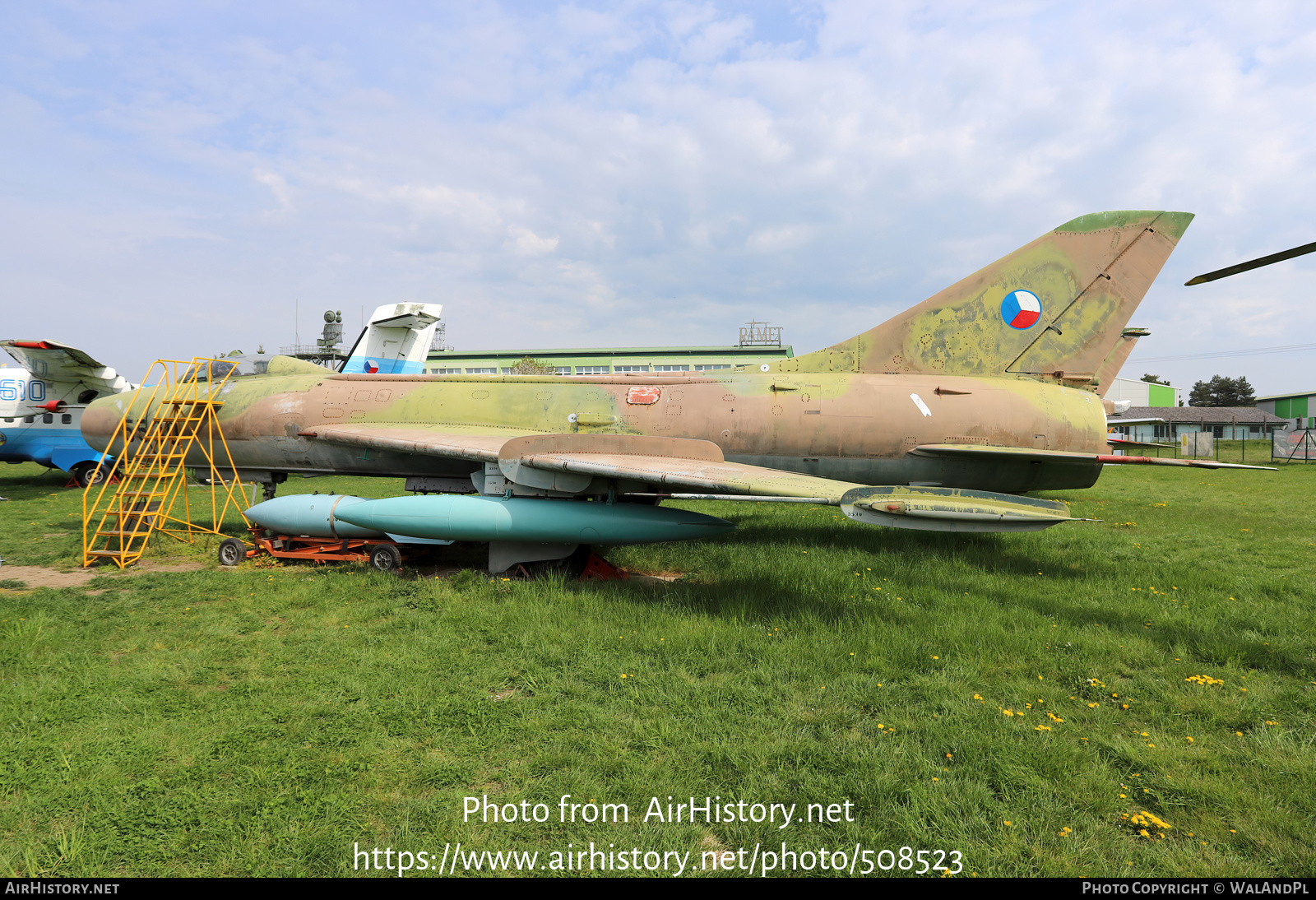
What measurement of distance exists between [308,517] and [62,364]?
14.9 metres

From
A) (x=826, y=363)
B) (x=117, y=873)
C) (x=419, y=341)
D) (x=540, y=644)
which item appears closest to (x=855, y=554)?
(x=826, y=363)

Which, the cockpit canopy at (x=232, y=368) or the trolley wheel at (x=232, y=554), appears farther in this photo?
the cockpit canopy at (x=232, y=368)

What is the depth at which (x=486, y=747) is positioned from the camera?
3.72 meters

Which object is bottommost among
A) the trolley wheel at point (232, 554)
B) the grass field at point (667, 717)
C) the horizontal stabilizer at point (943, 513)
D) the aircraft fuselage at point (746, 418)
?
the grass field at point (667, 717)

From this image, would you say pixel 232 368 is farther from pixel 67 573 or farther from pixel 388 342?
pixel 388 342

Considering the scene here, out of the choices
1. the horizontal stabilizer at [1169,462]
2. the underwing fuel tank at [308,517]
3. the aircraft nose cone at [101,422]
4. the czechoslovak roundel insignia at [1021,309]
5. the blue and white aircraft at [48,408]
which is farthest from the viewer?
the blue and white aircraft at [48,408]

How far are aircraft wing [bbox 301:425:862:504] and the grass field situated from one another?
131cm

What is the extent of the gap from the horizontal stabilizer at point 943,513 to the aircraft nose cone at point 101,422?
12.0m

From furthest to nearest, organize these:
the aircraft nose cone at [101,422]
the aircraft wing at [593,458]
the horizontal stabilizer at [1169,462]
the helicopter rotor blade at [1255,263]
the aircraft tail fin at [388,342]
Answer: the aircraft tail fin at [388,342]
the aircraft nose cone at [101,422]
the aircraft wing at [593,458]
the horizontal stabilizer at [1169,462]
the helicopter rotor blade at [1255,263]

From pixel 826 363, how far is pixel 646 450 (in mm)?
3504

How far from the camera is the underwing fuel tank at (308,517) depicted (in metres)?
7.97

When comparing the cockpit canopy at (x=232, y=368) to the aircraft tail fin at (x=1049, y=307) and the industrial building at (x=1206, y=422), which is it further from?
the industrial building at (x=1206, y=422)

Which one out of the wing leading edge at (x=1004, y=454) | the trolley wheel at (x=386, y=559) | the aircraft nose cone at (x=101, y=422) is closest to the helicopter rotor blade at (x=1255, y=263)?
the wing leading edge at (x=1004, y=454)

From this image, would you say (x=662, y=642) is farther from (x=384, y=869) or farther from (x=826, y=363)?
(x=826, y=363)
